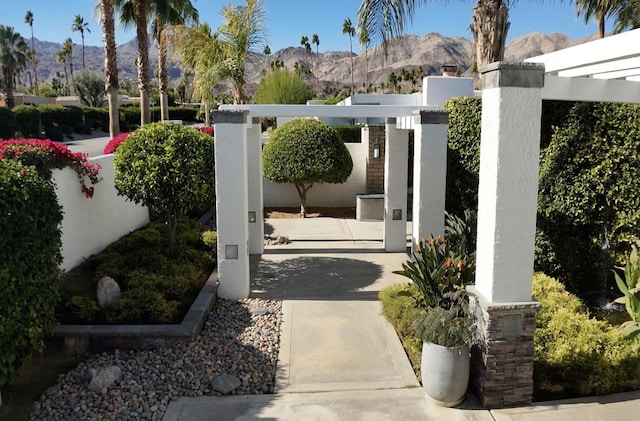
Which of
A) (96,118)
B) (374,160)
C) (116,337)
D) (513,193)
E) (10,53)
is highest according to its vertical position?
(10,53)

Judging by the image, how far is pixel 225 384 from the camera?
561cm

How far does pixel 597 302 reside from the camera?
25.0 ft

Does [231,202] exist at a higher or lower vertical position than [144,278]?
higher

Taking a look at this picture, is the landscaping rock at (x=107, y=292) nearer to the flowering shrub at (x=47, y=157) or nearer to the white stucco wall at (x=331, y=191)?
the flowering shrub at (x=47, y=157)

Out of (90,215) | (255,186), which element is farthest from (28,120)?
(90,215)

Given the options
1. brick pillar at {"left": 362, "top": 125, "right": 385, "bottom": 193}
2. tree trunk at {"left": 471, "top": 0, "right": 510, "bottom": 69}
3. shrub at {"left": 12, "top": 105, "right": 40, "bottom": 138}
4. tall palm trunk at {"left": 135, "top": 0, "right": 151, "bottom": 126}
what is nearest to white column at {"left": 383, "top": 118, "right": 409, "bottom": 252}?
tree trunk at {"left": 471, "top": 0, "right": 510, "bottom": 69}

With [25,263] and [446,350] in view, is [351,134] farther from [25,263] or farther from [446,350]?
[25,263]

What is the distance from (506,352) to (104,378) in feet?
13.1

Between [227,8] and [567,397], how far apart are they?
16.6 metres

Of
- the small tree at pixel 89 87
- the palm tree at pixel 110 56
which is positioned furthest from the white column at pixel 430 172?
the small tree at pixel 89 87

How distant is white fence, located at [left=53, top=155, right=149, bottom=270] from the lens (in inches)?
319

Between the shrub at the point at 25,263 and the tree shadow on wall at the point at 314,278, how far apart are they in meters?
3.67

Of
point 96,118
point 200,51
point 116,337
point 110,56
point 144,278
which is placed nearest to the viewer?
point 116,337

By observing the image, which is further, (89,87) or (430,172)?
(89,87)
